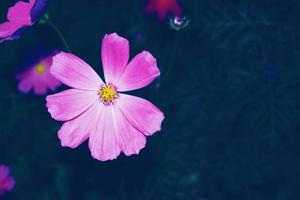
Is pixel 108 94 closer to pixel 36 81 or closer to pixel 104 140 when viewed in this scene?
pixel 104 140

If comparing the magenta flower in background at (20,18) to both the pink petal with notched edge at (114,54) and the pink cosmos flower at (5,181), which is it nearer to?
the pink petal with notched edge at (114,54)

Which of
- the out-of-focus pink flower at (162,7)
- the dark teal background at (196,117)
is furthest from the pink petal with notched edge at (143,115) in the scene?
the out-of-focus pink flower at (162,7)

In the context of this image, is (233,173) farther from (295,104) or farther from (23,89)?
(23,89)

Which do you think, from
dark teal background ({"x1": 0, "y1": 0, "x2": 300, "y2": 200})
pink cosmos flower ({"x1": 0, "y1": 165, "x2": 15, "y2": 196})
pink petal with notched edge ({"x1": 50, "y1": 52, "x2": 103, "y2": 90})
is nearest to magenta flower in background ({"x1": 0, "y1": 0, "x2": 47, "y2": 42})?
pink petal with notched edge ({"x1": 50, "y1": 52, "x2": 103, "y2": 90})

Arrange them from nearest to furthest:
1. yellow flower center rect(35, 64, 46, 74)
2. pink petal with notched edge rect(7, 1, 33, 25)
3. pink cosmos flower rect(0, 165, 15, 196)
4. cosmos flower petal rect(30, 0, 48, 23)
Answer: cosmos flower petal rect(30, 0, 48, 23)
pink petal with notched edge rect(7, 1, 33, 25)
pink cosmos flower rect(0, 165, 15, 196)
yellow flower center rect(35, 64, 46, 74)

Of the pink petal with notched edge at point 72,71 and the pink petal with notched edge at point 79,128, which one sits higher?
the pink petal with notched edge at point 72,71

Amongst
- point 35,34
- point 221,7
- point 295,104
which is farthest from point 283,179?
point 35,34

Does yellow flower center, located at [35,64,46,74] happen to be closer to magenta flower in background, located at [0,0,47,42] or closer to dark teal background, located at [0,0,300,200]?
dark teal background, located at [0,0,300,200]
